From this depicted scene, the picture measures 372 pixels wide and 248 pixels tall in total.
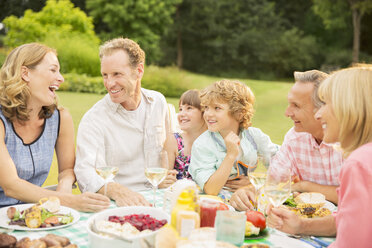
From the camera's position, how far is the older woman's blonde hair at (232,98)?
2.81 m

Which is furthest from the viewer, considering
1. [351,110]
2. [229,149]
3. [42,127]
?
[42,127]

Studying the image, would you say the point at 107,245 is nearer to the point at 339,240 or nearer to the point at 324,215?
the point at 339,240

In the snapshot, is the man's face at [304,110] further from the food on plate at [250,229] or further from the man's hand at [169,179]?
the food on plate at [250,229]

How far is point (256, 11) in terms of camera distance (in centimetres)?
3456

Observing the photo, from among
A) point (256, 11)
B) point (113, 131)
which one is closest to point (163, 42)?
point (256, 11)

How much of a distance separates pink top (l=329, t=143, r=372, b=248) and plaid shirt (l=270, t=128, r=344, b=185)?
114cm

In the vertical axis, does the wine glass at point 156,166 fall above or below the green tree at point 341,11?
below

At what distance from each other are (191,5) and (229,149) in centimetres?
3460

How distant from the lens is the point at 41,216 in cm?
187

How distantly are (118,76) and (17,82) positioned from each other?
701 millimetres

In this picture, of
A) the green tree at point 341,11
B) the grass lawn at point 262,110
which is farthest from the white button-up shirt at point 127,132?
the green tree at point 341,11

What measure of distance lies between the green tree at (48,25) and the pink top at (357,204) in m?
23.2

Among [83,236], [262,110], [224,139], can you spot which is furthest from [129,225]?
[262,110]

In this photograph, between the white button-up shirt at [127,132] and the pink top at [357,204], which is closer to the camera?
the pink top at [357,204]
